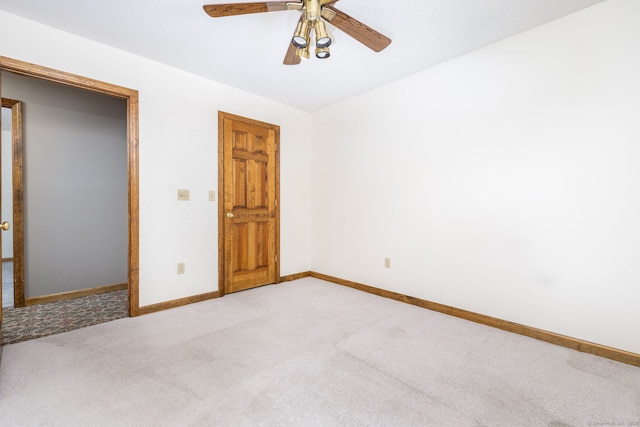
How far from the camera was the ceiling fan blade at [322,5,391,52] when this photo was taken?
5.56 ft

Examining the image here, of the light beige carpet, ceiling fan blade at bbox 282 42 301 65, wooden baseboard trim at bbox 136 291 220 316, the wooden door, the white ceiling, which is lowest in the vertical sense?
the light beige carpet

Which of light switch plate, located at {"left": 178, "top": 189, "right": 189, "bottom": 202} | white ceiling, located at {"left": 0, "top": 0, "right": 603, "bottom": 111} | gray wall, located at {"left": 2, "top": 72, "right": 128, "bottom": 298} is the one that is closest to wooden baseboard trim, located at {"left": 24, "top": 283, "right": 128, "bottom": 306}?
gray wall, located at {"left": 2, "top": 72, "right": 128, "bottom": 298}

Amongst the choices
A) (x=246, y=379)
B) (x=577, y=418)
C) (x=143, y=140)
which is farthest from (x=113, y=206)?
(x=577, y=418)

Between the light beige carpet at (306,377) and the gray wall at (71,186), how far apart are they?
52.3 inches

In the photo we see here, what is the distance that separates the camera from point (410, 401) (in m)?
1.50

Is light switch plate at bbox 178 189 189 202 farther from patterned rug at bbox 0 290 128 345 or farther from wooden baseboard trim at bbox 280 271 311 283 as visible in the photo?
wooden baseboard trim at bbox 280 271 311 283

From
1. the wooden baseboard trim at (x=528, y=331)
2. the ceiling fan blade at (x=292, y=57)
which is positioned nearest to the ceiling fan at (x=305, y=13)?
the ceiling fan blade at (x=292, y=57)

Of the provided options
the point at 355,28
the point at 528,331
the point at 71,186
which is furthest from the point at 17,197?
the point at 528,331

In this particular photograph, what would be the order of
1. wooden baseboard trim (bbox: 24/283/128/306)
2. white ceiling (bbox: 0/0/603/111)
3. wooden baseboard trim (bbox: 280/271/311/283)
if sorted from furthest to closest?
wooden baseboard trim (bbox: 280/271/311/283) → wooden baseboard trim (bbox: 24/283/128/306) → white ceiling (bbox: 0/0/603/111)

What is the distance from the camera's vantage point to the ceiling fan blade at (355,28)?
1695 millimetres

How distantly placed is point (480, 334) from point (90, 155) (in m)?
4.55

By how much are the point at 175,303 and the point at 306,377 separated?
1.83m

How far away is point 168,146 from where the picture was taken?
2.85 meters

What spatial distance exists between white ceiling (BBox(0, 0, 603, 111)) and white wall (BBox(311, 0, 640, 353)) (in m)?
0.26
